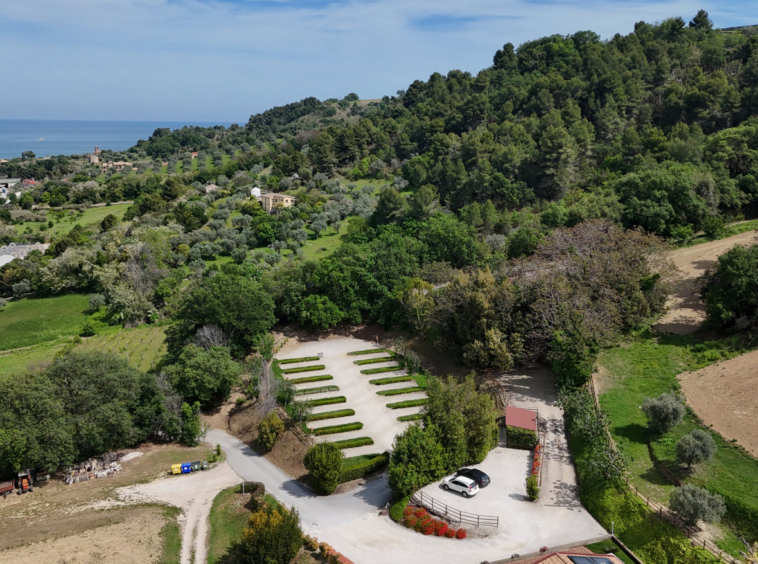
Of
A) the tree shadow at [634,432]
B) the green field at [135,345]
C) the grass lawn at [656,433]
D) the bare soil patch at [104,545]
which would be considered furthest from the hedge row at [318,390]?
the tree shadow at [634,432]

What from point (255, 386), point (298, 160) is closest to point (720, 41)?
point (298, 160)

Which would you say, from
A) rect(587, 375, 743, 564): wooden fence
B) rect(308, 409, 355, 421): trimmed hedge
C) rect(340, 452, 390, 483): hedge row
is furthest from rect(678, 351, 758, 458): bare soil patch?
rect(308, 409, 355, 421): trimmed hedge

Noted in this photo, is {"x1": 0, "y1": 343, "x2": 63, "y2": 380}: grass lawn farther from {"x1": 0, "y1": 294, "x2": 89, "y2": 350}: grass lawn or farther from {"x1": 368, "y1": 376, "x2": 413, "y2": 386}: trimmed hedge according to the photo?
{"x1": 368, "y1": 376, "x2": 413, "y2": 386}: trimmed hedge

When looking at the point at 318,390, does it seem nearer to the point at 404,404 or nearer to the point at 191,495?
the point at 404,404

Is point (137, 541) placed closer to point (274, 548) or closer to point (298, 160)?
point (274, 548)

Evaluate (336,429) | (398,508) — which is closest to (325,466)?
(398,508)
